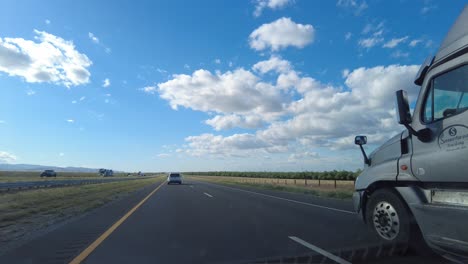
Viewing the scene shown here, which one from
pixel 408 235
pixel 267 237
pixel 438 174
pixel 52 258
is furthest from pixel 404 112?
pixel 52 258

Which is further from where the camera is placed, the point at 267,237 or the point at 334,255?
the point at 267,237

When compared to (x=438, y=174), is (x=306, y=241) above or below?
below

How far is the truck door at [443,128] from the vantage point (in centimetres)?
541

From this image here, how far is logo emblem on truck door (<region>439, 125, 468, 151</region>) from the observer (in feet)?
17.5

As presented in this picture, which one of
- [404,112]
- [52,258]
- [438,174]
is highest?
[404,112]

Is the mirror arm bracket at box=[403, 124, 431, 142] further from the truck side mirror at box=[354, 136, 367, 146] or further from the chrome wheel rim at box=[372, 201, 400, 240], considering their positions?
the truck side mirror at box=[354, 136, 367, 146]

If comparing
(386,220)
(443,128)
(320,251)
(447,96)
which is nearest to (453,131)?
(443,128)

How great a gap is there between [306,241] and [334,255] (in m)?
1.35

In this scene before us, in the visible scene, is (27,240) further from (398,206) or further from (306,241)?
(398,206)

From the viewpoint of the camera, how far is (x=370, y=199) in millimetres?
7531

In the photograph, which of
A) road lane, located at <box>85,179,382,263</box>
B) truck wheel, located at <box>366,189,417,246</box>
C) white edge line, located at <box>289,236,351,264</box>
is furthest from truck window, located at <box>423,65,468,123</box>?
road lane, located at <box>85,179,382,263</box>

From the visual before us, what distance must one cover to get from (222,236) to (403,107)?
4724 millimetres

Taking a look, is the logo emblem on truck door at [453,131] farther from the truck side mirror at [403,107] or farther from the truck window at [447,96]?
the truck side mirror at [403,107]

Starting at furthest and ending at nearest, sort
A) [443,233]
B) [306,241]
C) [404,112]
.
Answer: [306,241], [404,112], [443,233]
